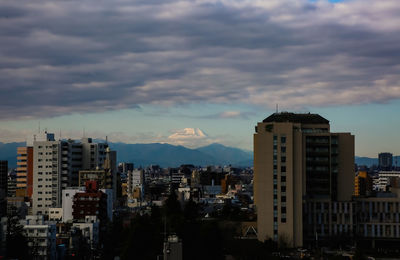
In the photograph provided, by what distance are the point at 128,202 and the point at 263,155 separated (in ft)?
243

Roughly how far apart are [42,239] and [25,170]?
7273 centimetres

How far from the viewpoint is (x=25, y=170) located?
471 feet

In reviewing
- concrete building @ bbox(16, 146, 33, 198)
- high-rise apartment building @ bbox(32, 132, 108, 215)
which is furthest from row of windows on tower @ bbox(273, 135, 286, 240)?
concrete building @ bbox(16, 146, 33, 198)

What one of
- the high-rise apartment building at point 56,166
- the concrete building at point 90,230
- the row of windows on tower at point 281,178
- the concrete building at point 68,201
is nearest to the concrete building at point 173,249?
the row of windows on tower at point 281,178

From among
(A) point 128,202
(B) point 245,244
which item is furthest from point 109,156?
(B) point 245,244

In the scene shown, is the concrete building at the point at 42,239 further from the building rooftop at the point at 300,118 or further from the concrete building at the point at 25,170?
the concrete building at the point at 25,170

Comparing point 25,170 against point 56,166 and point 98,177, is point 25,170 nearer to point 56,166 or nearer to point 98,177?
point 56,166

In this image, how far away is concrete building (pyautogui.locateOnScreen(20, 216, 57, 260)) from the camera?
71.4m

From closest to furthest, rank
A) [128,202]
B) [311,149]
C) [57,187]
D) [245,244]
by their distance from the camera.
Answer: [245,244]
[311,149]
[57,187]
[128,202]

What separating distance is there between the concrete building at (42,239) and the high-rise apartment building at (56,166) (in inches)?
1734

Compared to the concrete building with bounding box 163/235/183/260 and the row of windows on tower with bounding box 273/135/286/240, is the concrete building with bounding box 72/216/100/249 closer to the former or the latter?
the row of windows on tower with bounding box 273/135/286/240

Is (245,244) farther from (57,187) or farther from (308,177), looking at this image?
(57,187)

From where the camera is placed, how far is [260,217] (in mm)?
72938

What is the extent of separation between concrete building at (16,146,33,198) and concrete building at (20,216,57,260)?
60.7m
